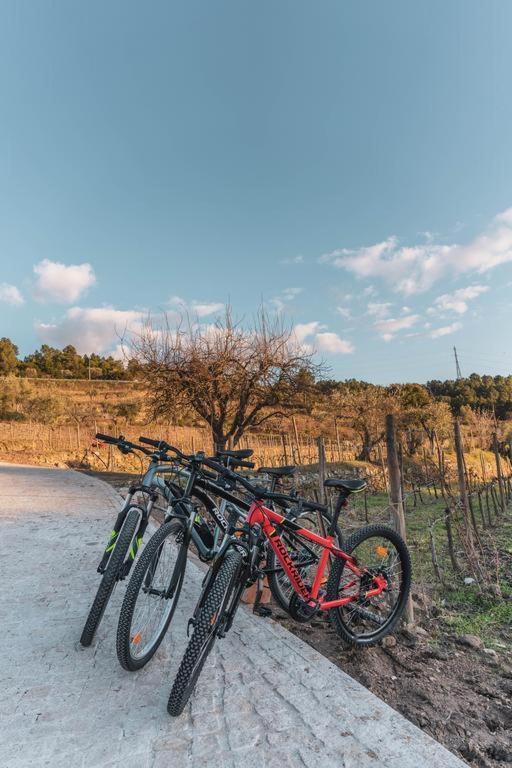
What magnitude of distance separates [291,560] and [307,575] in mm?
311

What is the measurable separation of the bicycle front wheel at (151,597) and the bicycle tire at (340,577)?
0.94 m

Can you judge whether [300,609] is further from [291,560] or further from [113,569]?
[113,569]

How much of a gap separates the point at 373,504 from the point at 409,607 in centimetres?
769

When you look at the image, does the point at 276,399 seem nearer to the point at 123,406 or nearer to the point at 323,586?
the point at 323,586

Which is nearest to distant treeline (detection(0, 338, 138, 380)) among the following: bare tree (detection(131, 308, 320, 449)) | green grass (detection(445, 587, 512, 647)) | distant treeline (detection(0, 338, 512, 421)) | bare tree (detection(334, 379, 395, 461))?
distant treeline (detection(0, 338, 512, 421))

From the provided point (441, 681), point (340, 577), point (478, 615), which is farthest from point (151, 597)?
point (478, 615)

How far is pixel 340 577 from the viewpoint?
2.80 m

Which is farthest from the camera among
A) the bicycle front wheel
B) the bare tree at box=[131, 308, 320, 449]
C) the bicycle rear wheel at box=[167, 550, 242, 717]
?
the bare tree at box=[131, 308, 320, 449]

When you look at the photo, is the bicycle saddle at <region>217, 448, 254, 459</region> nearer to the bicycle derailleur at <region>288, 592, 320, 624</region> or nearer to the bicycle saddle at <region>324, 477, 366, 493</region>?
the bicycle saddle at <region>324, 477, 366, 493</region>

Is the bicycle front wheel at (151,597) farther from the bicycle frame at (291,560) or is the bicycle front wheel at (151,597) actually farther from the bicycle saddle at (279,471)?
the bicycle saddle at (279,471)

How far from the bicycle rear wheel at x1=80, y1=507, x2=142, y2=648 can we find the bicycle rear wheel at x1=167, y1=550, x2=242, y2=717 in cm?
62

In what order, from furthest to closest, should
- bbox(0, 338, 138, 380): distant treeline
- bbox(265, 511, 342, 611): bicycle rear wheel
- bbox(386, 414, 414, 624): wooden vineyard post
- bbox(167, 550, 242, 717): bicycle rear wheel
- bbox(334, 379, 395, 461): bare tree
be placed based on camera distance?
bbox(0, 338, 138, 380): distant treeline < bbox(334, 379, 395, 461): bare tree < bbox(386, 414, 414, 624): wooden vineyard post < bbox(265, 511, 342, 611): bicycle rear wheel < bbox(167, 550, 242, 717): bicycle rear wheel

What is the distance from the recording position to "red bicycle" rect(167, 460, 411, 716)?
2076 mm

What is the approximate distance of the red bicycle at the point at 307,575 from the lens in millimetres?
2076
